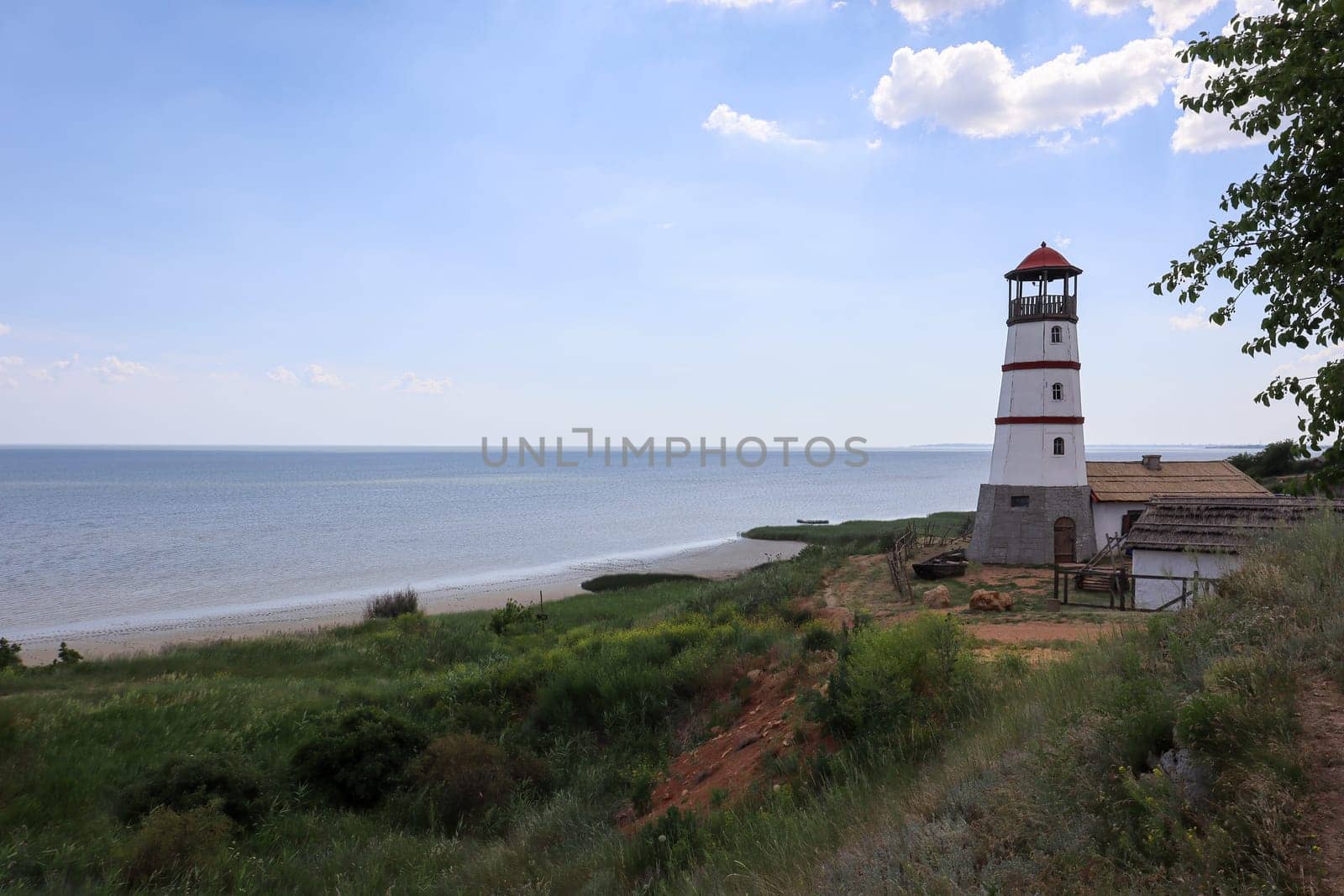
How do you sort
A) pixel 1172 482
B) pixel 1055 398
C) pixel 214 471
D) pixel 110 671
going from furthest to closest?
pixel 214 471
pixel 1172 482
pixel 1055 398
pixel 110 671

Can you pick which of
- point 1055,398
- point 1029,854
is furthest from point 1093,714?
point 1055,398

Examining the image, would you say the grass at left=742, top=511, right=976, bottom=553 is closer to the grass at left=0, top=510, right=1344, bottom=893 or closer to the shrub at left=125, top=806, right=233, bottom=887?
the grass at left=0, top=510, right=1344, bottom=893

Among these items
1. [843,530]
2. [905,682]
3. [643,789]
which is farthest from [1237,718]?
[843,530]

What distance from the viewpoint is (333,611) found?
37.3m

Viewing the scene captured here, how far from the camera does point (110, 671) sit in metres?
21.9

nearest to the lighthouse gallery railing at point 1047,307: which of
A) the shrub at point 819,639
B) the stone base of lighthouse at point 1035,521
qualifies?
the stone base of lighthouse at point 1035,521

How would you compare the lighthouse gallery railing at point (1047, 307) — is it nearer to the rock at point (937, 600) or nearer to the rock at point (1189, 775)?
the rock at point (937, 600)

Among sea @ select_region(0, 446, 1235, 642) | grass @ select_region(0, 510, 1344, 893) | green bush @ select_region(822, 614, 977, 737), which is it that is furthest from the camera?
sea @ select_region(0, 446, 1235, 642)

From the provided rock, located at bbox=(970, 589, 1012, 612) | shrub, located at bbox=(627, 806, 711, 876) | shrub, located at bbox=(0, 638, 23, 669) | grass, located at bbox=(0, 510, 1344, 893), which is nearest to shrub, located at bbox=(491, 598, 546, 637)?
grass, located at bbox=(0, 510, 1344, 893)

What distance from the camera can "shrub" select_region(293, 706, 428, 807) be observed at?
38.9 ft

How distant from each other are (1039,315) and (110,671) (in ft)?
104

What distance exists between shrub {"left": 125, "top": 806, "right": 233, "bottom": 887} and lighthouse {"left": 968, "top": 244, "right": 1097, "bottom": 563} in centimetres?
2467

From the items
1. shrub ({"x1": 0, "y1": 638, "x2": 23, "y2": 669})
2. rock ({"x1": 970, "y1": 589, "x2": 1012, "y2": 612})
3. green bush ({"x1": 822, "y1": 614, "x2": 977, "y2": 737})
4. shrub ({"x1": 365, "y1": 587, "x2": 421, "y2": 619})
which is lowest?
shrub ({"x1": 365, "y1": 587, "x2": 421, "y2": 619})

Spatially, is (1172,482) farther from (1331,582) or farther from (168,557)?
(168,557)
